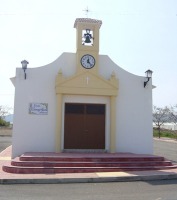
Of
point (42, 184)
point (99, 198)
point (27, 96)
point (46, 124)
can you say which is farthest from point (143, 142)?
point (99, 198)

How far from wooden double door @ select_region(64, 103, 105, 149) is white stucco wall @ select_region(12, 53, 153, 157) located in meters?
0.40

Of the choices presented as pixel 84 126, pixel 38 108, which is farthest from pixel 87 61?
pixel 38 108

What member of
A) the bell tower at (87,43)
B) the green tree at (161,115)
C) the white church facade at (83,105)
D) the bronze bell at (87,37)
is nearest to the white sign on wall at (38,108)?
the white church facade at (83,105)

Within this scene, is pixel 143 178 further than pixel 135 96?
No

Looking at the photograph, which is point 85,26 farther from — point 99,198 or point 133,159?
point 99,198

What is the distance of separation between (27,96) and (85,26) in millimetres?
4787

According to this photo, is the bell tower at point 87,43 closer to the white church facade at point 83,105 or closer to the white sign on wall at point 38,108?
the white church facade at point 83,105

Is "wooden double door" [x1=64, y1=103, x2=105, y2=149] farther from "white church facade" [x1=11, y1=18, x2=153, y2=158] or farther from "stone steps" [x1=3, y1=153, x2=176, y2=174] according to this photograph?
"stone steps" [x1=3, y1=153, x2=176, y2=174]

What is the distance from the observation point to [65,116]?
55.1 feet

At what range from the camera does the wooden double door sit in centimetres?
1678

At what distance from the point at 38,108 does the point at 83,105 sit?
90.2 inches

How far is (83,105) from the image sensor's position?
16938 mm

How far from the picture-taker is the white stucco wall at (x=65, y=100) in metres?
16.3

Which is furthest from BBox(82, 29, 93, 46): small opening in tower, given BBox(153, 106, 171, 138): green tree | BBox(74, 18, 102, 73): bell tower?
BBox(153, 106, 171, 138): green tree
